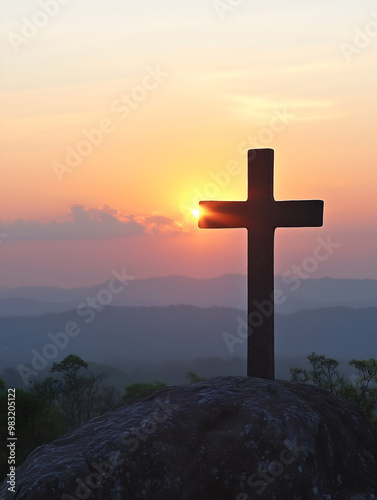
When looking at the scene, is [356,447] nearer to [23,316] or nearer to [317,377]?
[317,377]

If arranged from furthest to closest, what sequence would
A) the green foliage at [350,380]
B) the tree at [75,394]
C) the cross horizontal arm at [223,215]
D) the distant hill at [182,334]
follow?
the distant hill at [182,334] < the tree at [75,394] < the green foliage at [350,380] < the cross horizontal arm at [223,215]

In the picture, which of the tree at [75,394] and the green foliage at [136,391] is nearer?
the tree at [75,394]

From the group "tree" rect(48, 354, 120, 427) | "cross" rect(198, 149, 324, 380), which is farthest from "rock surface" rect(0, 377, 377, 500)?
"tree" rect(48, 354, 120, 427)

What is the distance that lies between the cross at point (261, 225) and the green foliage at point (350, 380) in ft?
33.9

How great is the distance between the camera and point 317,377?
64.5ft

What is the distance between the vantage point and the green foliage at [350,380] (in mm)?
19141

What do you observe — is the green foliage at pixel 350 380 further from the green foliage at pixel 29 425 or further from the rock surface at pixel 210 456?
the rock surface at pixel 210 456

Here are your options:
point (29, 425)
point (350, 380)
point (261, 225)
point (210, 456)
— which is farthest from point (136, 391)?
point (210, 456)

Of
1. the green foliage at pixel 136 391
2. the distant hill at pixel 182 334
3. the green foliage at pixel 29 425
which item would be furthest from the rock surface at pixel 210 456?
the distant hill at pixel 182 334

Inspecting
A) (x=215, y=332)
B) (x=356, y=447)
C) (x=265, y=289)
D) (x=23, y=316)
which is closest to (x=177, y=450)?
(x=356, y=447)

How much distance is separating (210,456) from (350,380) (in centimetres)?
1405

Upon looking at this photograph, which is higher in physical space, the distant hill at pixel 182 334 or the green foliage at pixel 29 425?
the green foliage at pixel 29 425

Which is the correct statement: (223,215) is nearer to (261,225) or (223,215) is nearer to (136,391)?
(261,225)

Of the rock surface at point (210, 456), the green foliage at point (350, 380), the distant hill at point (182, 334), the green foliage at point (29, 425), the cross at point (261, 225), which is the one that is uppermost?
the cross at point (261, 225)
